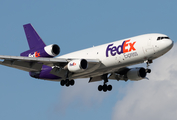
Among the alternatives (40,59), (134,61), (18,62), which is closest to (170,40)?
(134,61)

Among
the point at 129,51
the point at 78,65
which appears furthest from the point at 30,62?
the point at 129,51

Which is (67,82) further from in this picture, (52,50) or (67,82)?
(52,50)

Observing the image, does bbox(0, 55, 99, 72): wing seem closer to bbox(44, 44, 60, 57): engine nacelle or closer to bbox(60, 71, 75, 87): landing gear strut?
bbox(44, 44, 60, 57): engine nacelle

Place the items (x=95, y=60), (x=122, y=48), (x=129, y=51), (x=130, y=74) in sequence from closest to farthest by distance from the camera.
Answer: (x=129, y=51) < (x=122, y=48) < (x=95, y=60) < (x=130, y=74)

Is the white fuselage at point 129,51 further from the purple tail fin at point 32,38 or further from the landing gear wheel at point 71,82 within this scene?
the purple tail fin at point 32,38

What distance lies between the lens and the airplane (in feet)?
140

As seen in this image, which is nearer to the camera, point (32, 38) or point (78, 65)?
point (78, 65)

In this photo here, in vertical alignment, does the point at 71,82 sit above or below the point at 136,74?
below

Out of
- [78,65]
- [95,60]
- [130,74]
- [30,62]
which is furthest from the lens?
[130,74]

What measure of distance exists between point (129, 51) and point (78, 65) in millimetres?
6060

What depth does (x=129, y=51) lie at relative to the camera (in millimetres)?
43219

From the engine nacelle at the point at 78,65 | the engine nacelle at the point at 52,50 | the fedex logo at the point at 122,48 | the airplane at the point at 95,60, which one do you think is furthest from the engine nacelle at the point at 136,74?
the engine nacelle at the point at 52,50

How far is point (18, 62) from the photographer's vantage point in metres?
47.1

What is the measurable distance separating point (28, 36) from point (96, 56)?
13.5 metres
